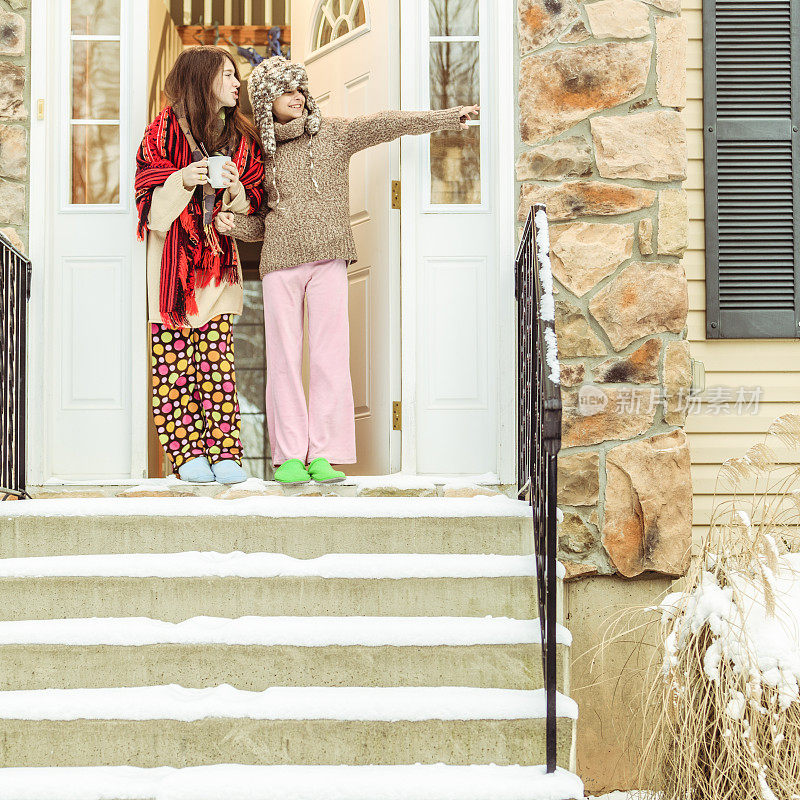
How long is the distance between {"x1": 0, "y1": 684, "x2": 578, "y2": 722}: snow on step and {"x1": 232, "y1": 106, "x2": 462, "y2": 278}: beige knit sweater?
1.81 meters

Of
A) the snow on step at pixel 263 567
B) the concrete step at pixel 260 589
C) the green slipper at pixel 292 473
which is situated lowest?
the concrete step at pixel 260 589

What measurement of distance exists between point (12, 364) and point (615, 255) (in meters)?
2.19

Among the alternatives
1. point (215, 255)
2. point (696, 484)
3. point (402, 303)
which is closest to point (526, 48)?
point (402, 303)

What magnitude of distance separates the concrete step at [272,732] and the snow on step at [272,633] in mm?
182

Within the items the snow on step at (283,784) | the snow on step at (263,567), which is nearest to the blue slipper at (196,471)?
the snow on step at (263,567)

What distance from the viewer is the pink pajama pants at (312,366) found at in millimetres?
3951

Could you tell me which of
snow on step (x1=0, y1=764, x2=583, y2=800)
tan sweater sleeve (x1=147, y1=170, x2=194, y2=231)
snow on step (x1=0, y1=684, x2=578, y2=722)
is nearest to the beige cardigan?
tan sweater sleeve (x1=147, y1=170, x2=194, y2=231)

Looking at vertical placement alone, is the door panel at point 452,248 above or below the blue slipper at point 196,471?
above

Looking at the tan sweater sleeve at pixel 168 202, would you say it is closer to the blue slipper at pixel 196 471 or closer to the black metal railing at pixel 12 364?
the black metal railing at pixel 12 364

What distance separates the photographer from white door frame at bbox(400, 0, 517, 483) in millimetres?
3939

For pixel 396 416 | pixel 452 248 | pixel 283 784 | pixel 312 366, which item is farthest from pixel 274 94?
pixel 283 784

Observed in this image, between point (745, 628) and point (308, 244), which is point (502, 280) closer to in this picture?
point (308, 244)

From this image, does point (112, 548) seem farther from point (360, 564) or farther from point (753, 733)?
point (753, 733)

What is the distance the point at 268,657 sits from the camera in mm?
2797
